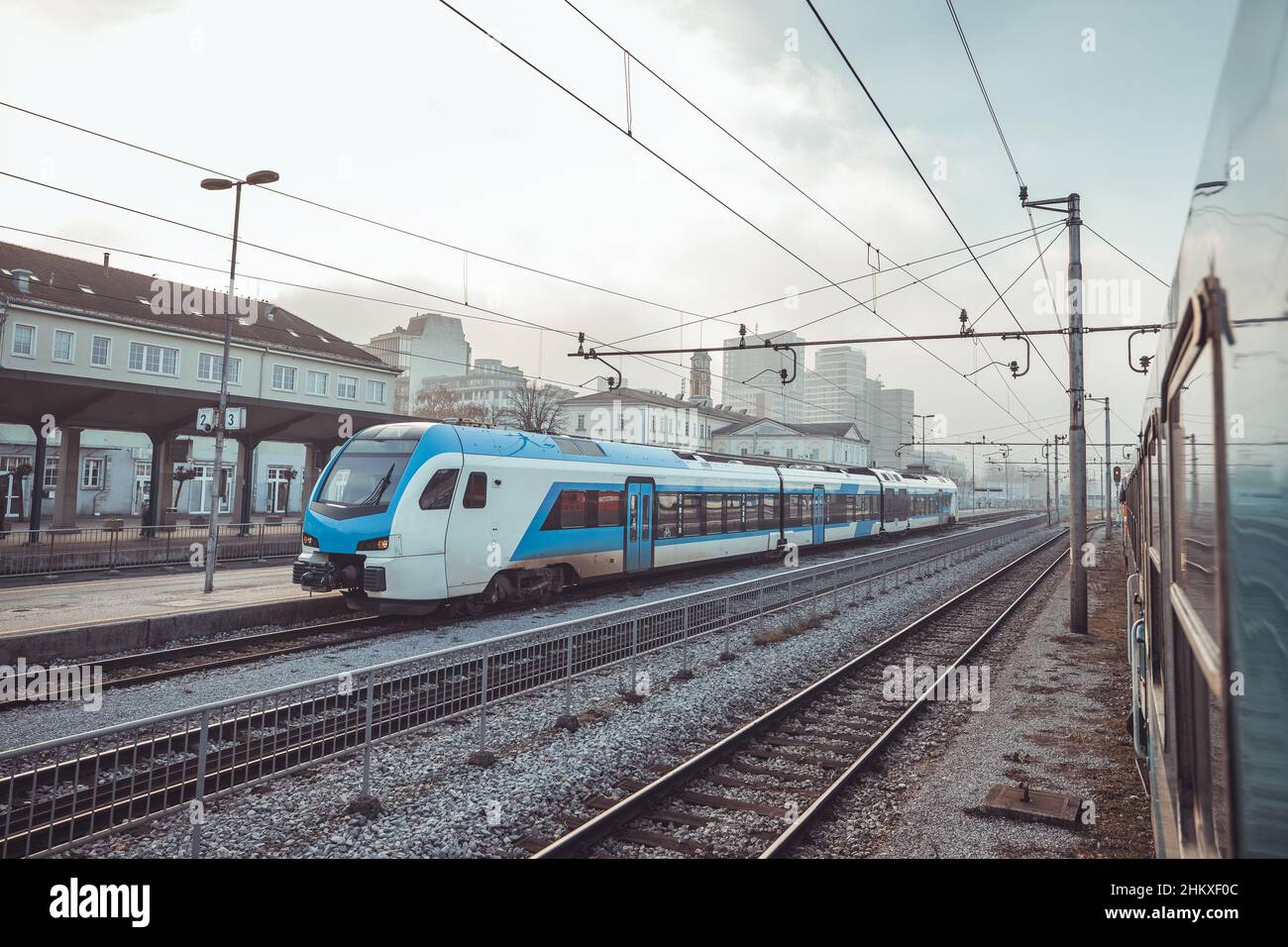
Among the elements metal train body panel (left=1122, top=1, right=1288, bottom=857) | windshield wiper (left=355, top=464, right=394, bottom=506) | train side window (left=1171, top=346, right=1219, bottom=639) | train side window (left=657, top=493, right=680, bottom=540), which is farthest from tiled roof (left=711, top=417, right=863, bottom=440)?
metal train body panel (left=1122, top=1, right=1288, bottom=857)

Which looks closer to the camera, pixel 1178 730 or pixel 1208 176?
pixel 1208 176

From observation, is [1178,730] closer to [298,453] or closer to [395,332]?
[298,453]

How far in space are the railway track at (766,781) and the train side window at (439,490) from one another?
656 centimetres

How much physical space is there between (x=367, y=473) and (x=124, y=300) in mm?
33943

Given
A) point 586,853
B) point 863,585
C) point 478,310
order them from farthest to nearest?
1. point 863,585
2. point 478,310
3. point 586,853

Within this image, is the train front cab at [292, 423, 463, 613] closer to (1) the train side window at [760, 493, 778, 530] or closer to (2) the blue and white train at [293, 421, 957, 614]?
(2) the blue and white train at [293, 421, 957, 614]

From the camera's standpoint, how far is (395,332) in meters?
117

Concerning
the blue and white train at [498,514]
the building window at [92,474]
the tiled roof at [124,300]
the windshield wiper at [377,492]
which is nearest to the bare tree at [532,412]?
the tiled roof at [124,300]

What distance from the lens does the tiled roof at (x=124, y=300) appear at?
1375 inches

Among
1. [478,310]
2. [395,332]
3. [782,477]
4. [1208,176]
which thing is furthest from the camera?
[395,332]

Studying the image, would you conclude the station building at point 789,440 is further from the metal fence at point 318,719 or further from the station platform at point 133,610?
the metal fence at point 318,719

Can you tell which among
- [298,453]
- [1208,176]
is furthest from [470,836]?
[298,453]
